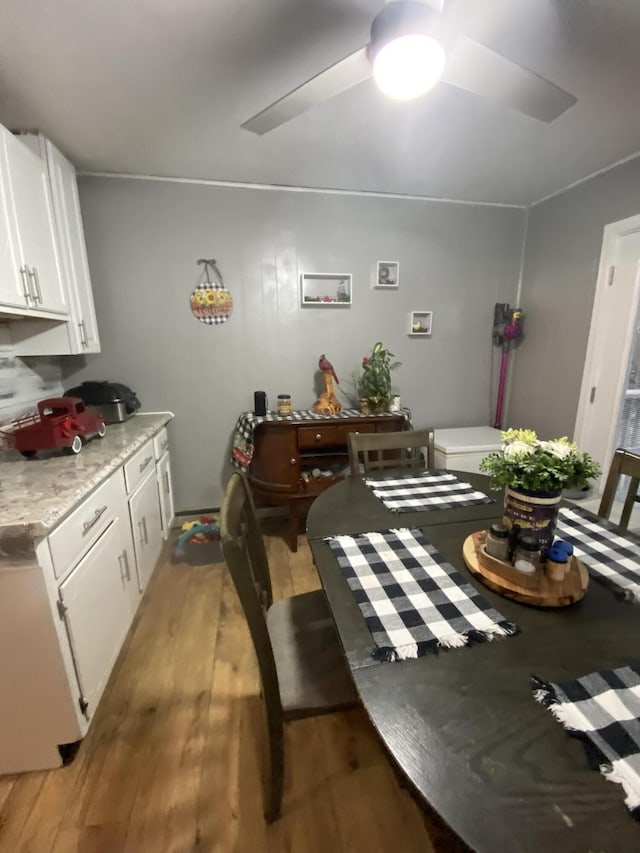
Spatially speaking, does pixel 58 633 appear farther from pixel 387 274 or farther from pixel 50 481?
pixel 387 274

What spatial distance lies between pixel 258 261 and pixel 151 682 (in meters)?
2.45

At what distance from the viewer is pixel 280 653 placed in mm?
1082

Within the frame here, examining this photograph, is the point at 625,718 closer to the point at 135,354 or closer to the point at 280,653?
the point at 280,653

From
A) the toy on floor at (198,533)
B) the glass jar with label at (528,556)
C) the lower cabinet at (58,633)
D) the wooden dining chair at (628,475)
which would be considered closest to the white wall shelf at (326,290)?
the toy on floor at (198,533)

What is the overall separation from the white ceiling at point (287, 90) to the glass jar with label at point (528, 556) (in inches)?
62.2

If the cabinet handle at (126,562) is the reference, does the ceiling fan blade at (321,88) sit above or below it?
above

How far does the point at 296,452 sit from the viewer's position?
2334mm

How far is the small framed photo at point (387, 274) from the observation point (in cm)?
267

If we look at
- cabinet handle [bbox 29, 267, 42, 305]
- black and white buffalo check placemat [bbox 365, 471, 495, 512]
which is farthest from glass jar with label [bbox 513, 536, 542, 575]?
cabinet handle [bbox 29, 267, 42, 305]

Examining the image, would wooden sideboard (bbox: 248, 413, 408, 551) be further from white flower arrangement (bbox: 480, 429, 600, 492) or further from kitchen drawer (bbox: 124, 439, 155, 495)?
white flower arrangement (bbox: 480, 429, 600, 492)

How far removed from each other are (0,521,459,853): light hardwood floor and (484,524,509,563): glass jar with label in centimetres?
64

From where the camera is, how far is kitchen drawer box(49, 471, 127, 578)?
110cm

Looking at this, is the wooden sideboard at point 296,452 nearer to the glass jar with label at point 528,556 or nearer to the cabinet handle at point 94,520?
the cabinet handle at point 94,520

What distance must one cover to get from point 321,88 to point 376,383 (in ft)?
5.40
